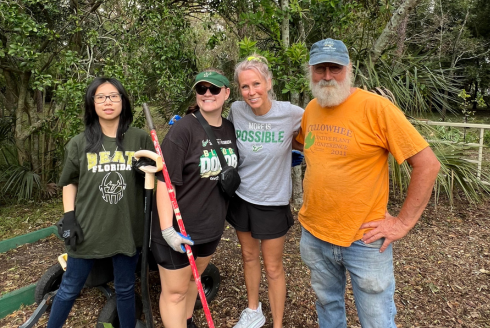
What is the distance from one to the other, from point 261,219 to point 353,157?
83 cm

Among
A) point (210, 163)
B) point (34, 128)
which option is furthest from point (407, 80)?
point (34, 128)

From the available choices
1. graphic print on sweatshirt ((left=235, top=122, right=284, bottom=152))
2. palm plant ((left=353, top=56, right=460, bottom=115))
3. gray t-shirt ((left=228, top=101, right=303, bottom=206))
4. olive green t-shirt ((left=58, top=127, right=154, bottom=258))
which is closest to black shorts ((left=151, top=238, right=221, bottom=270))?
olive green t-shirt ((left=58, top=127, right=154, bottom=258))

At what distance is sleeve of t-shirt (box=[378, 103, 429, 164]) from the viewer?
5.55 feet

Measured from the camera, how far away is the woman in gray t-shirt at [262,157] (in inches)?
88.3

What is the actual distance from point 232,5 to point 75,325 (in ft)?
14.4

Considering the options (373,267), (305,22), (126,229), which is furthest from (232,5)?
(373,267)

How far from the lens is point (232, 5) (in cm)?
470

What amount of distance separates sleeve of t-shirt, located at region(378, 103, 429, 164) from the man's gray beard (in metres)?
0.23

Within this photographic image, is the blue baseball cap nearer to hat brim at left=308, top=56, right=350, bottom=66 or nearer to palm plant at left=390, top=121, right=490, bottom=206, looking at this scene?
hat brim at left=308, top=56, right=350, bottom=66

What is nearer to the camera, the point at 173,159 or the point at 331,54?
the point at 331,54

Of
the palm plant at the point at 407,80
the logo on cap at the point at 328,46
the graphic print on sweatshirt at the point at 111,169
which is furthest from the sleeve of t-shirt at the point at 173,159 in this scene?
the palm plant at the point at 407,80

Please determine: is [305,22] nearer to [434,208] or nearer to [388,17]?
[388,17]

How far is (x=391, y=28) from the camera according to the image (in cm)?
389

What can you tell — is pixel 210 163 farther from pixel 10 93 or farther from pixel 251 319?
pixel 10 93
